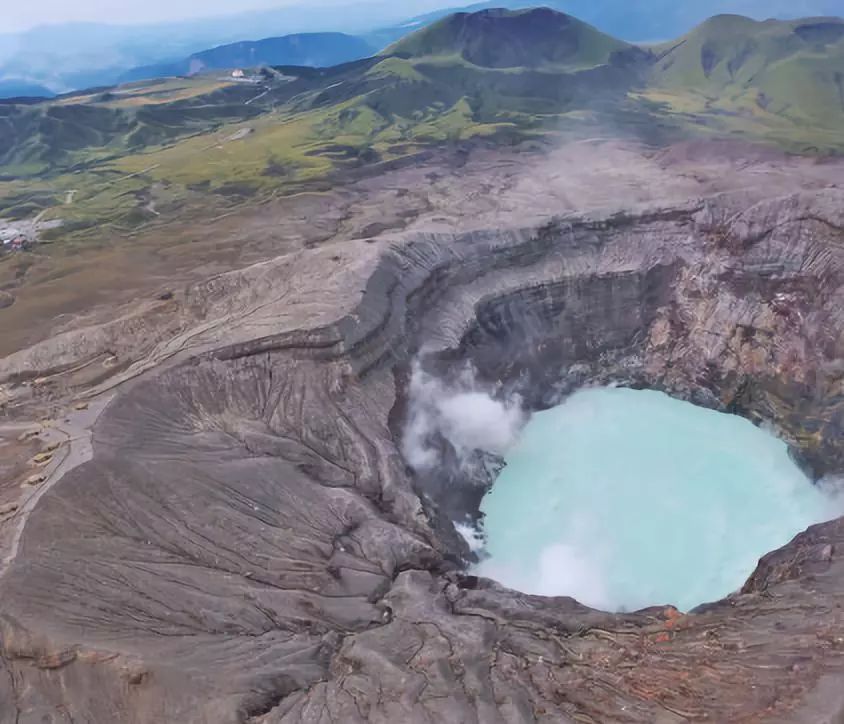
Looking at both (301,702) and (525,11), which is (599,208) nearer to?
(301,702)

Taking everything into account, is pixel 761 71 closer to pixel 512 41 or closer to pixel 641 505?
pixel 512 41

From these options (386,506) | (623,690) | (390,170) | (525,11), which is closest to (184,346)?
(386,506)

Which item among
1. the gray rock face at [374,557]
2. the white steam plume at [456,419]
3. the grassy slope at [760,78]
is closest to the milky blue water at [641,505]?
the white steam plume at [456,419]

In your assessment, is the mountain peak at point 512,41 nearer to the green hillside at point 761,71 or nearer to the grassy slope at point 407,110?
the grassy slope at point 407,110

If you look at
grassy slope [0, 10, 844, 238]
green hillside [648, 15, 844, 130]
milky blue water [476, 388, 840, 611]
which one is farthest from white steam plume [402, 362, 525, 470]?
green hillside [648, 15, 844, 130]

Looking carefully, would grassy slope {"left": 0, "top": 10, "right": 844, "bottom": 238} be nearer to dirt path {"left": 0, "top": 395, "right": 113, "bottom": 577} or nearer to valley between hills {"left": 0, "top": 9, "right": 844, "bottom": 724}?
valley between hills {"left": 0, "top": 9, "right": 844, "bottom": 724}

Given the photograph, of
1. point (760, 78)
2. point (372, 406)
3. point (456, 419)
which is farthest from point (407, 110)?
point (372, 406)
